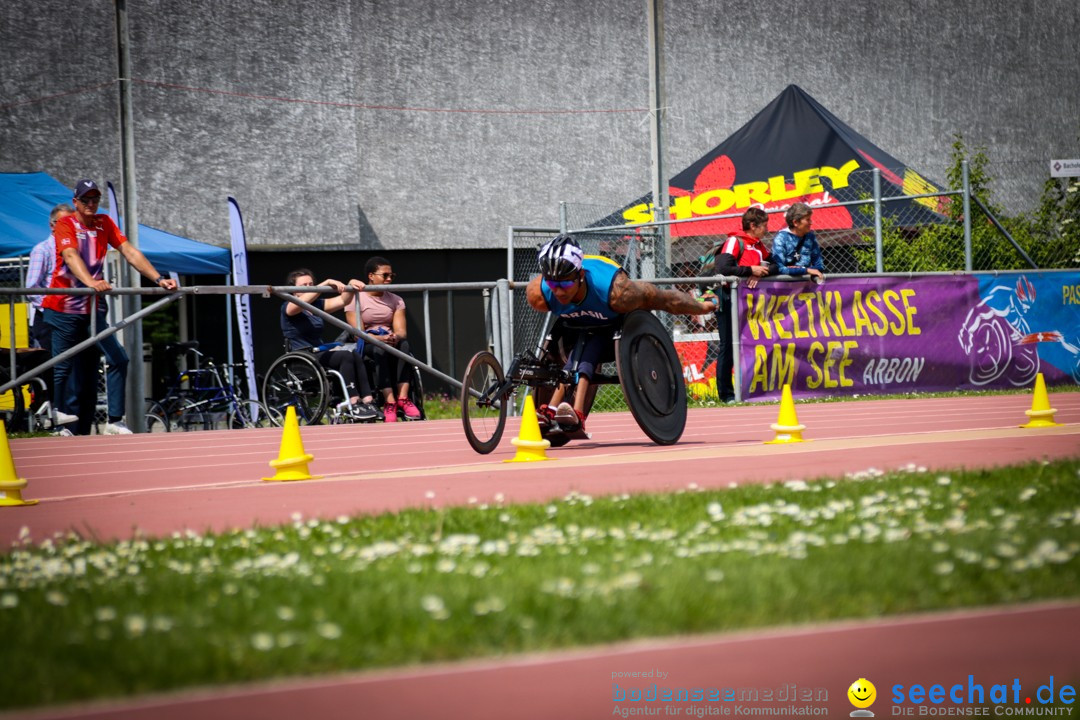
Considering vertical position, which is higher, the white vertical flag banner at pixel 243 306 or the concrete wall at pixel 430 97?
the concrete wall at pixel 430 97

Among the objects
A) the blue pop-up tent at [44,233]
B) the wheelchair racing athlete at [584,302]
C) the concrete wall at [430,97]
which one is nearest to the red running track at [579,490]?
the wheelchair racing athlete at [584,302]

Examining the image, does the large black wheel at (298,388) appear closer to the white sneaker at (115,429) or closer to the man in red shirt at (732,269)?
the white sneaker at (115,429)

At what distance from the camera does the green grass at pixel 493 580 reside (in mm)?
4020

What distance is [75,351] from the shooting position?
45.4ft

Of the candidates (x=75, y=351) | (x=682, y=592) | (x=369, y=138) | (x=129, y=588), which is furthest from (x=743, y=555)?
(x=369, y=138)

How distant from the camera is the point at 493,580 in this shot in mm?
4992

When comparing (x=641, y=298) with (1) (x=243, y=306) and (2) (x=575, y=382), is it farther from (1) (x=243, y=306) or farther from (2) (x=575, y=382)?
(1) (x=243, y=306)

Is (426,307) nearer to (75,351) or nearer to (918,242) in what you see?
(75,351)


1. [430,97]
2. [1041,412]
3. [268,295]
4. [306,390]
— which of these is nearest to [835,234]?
[306,390]

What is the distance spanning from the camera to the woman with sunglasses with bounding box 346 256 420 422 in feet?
51.4

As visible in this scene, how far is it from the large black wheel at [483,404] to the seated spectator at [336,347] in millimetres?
4573

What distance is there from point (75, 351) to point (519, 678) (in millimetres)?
11048

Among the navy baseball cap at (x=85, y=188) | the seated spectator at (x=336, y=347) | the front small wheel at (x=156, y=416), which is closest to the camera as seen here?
the navy baseball cap at (x=85, y=188)

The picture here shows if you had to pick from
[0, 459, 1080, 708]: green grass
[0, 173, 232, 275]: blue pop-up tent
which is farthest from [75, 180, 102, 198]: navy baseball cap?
[0, 459, 1080, 708]: green grass
